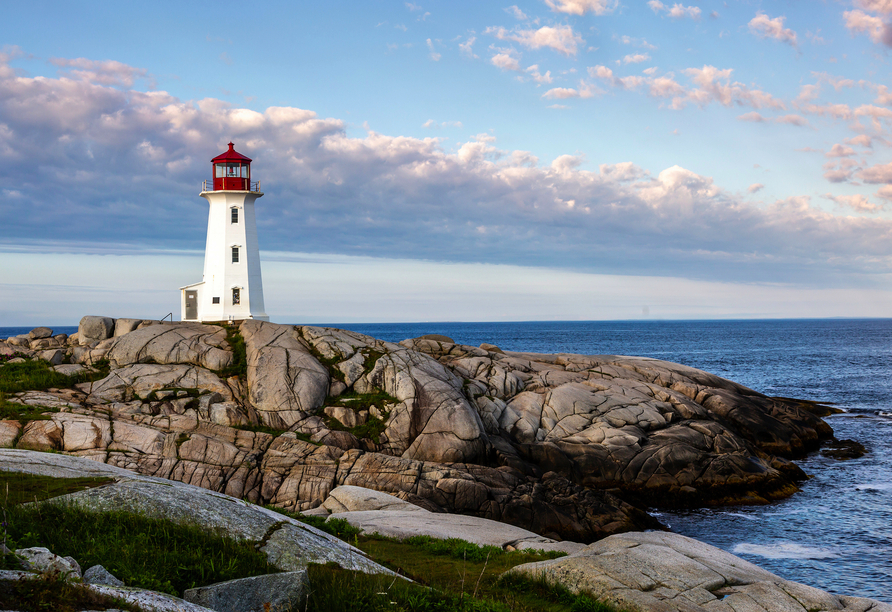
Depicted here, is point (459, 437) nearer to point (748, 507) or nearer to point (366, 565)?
point (748, 507)

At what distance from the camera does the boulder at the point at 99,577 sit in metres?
6.68

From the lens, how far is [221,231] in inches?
1631

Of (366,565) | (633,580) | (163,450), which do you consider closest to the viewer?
(366,565)

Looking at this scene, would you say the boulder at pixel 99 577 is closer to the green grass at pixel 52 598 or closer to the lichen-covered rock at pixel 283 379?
the green grass at pixel 52 598

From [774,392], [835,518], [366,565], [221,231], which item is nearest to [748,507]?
[835,518]

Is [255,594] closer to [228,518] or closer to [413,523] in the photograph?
[228,518]

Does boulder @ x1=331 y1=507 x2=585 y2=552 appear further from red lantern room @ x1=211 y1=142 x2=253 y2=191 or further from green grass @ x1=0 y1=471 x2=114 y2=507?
red lantern room @ x1=211 y1=142 x2=253 y2=191

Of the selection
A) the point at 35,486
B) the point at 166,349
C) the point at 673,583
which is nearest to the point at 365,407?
the point at 166,349

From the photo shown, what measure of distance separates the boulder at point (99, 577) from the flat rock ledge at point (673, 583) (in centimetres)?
784

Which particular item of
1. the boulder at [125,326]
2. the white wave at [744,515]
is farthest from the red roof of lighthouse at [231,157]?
the white wave at [744,515]

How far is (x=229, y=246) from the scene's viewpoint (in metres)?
41.5

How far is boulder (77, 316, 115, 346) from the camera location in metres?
34.6

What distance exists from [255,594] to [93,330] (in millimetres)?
32558

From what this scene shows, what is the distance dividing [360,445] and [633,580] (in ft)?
56.8
